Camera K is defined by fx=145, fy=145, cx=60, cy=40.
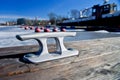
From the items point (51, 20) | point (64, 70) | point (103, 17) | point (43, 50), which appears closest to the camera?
point (64, 70)

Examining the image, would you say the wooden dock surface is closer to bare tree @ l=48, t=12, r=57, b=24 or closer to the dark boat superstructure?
the dark boat superstructure

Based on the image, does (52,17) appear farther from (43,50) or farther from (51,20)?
(43,50)

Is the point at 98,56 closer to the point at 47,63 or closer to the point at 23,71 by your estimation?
the point at 47,63

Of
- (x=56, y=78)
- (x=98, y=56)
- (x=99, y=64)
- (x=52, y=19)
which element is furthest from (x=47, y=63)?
(x=52, y=19)

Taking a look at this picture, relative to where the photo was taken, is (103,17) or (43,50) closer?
(43,50)

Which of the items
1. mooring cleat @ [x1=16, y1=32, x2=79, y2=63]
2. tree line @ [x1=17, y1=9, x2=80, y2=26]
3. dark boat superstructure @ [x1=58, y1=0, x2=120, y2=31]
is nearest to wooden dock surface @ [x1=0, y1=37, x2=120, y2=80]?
mooring cleat @ [x1=16, y1=32, x2=79, y2=63]

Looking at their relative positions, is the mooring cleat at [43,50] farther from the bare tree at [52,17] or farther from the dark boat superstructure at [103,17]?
the bare tree at [52,17]

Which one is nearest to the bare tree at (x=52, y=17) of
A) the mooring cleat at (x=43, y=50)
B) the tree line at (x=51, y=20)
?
the tree line at (x=51, y=20)

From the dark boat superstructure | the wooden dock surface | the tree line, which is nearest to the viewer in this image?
the wooden dock surface

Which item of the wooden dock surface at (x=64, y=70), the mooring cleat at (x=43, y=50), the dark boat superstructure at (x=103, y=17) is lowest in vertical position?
the wooden dock surface at (x=64, y=70)

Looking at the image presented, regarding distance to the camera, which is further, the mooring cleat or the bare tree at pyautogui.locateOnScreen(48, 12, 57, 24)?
the bare tree at pyautogui.locateOnScreen(48, 12, 57, 24)

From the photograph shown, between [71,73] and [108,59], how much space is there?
3.82 ft

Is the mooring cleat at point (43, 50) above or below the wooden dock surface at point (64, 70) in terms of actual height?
Result: above

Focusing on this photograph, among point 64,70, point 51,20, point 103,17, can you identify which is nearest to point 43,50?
point 64,70
